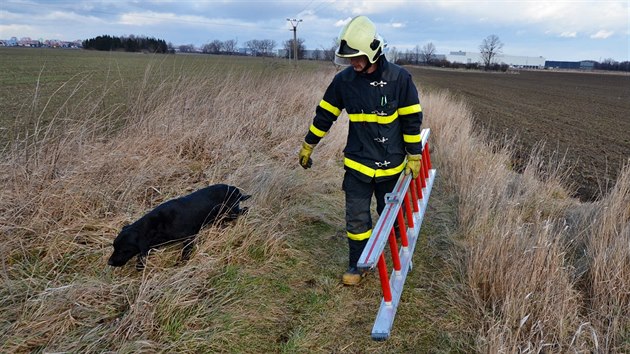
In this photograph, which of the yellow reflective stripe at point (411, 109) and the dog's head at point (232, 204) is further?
the dog's head at point (232, 204)

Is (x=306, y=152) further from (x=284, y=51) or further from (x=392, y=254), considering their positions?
(x=284, y=51)

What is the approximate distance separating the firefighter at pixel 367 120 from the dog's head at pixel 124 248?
4.58ft

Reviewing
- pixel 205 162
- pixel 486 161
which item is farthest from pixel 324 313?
pixel 486 161

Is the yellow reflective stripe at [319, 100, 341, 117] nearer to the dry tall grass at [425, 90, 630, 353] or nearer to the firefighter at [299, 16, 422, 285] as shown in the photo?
the firefighter at [299, 16, 422, 285]

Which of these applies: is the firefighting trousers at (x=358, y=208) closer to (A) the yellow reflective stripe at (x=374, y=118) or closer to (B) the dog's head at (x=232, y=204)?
(A) the yellow reflective stripe at (x=374, y=118)

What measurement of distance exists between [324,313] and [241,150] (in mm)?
3435

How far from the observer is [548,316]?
2.45 metres

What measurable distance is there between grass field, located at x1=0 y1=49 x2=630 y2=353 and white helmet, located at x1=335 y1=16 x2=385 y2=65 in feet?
5.27

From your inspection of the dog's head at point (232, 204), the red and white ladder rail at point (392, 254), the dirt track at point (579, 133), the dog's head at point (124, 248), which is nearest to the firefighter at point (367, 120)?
the red and white ladder rail at point (392, 254)

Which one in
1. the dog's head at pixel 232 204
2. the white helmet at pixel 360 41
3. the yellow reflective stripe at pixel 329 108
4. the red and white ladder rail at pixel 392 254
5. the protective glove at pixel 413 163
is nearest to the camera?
the red and white ladder rail at pixel 392 254

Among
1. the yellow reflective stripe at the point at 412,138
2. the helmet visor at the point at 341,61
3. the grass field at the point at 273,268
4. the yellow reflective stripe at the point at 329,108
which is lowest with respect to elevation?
the grass field at the point at 273,268

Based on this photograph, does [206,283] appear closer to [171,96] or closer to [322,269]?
[322,269]

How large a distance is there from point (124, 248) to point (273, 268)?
44.7 inches

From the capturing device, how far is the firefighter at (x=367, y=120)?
280cm
